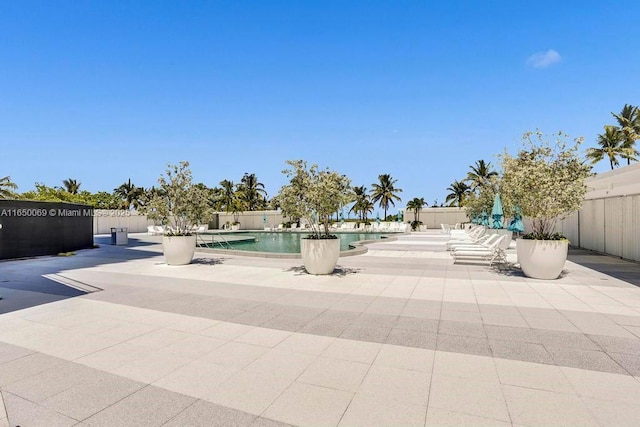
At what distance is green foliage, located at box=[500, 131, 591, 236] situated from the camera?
827 centimetres

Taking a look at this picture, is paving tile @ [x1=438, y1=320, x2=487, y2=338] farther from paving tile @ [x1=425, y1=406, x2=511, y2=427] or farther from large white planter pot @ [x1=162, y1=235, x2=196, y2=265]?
large white planter pot @ [x1=162, y1=235, x2=196, y2=265]

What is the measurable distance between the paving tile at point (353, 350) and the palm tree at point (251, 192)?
48.6 meters

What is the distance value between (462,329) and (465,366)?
129 cm

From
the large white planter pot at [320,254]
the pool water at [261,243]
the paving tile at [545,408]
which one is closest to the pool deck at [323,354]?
the paving tile at [545,408]

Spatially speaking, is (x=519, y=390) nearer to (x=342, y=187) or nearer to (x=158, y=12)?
(x=342, y=187)

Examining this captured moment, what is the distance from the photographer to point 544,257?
812cm

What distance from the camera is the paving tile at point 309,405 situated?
2609 mm

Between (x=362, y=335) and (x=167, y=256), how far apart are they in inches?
354

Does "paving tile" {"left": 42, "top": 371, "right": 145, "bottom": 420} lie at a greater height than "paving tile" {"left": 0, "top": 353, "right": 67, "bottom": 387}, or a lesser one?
greater

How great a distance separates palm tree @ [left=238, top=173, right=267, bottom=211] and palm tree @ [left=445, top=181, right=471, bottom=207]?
98.0 feet

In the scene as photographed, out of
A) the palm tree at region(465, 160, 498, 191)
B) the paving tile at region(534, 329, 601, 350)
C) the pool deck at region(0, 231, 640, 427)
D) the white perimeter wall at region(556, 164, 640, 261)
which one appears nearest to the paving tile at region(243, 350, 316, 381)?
the pool deck at region(0, 231, 640, 427)

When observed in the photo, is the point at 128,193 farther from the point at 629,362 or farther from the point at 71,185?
the point at 629,362

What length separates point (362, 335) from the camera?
451 centimetres

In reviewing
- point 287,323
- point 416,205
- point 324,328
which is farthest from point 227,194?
point 324,328
